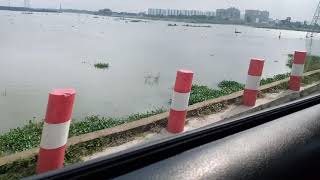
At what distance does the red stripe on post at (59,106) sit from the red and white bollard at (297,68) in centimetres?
677

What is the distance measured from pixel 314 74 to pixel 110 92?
6.78m

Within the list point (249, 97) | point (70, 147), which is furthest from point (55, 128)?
point (249, 97)

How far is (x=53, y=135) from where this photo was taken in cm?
421

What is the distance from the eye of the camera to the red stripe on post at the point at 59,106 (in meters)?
4.08

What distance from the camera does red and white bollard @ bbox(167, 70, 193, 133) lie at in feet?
19.9

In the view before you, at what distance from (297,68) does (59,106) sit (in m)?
6.98

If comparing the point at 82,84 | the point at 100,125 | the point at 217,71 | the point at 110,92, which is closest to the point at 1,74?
the point at 82,84

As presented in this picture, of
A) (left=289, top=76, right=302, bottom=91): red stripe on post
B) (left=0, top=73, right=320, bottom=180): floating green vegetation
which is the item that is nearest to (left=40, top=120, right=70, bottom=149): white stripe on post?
(left=0, top=73, right=320, bottom=180): floating green vegetation

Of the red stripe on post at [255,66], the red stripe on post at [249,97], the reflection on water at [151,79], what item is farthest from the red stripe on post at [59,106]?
the reflection on water at [151,79]

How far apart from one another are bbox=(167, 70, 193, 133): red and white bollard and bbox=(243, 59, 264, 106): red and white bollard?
7.33ft

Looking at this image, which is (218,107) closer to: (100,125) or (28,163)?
(100,125)

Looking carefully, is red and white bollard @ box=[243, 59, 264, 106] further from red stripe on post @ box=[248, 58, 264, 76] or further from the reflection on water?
the reflection on water

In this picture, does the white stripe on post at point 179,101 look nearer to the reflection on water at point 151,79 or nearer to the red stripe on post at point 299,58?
the red stripe on post at point 299,58

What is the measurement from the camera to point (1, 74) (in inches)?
779
